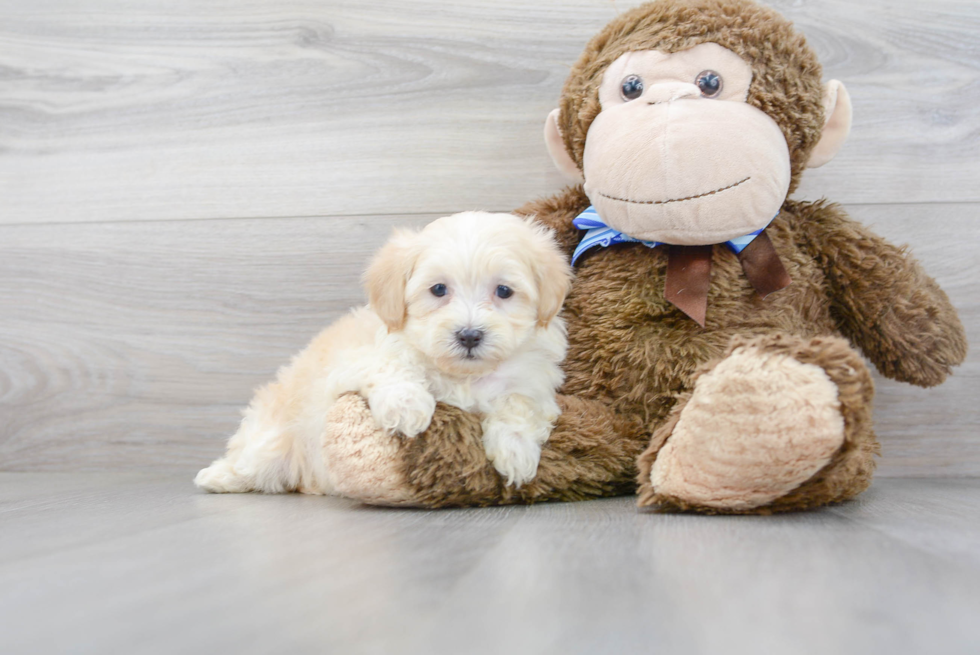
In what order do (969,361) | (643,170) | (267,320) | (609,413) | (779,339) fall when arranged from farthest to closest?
(267,320) < (969,361) < (609,413) < (643,170) < (779,339)

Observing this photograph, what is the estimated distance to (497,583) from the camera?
67 centimetres

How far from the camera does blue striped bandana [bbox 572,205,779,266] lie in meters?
1.21

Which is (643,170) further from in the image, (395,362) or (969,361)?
(969,361)

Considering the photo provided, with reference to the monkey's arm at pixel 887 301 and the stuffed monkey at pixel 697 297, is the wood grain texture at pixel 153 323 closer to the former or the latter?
the stuffed monkey at pixel 697 297

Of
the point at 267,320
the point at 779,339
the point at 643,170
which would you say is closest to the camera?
the point at 779,339

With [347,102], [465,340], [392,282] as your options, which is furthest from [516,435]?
[347,102]

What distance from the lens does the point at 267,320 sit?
5.41 ft

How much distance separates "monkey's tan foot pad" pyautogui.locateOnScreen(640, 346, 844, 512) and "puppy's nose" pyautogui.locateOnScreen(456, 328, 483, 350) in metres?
0.30

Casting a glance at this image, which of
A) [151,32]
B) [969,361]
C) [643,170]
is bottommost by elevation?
[969,361]

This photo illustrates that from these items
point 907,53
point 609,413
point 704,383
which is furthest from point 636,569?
point 907,53

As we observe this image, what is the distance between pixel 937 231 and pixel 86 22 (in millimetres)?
1928

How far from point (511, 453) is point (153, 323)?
101 centimetres

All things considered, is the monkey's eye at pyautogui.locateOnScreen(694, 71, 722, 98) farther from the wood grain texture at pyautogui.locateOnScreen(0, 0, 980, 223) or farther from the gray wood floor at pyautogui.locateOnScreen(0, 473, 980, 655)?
the gray wood floor at pyautogui.locateOnScreen(0, 473, 980, 655)

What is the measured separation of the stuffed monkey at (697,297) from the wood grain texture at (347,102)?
32 cm
